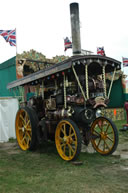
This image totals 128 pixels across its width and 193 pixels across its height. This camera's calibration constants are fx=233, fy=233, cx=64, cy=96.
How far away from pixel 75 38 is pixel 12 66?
3.49 m

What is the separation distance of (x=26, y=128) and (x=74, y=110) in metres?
1.99

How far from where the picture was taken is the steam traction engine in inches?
207

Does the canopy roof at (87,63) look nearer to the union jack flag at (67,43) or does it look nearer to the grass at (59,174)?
the grass at (59,174)

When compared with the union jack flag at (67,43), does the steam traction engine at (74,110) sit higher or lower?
lower

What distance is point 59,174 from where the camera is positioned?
14.4 feet

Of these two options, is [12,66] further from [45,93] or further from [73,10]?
[45,93]

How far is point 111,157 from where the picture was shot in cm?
561

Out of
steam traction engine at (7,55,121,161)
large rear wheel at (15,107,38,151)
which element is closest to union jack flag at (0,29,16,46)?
steam traction engine at (7,55,121,161)

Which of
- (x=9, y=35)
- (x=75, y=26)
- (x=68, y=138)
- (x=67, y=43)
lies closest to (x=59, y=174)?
(x=68, y=138)

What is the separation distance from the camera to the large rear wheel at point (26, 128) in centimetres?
641

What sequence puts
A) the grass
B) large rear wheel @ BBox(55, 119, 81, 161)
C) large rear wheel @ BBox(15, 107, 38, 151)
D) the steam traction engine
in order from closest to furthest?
1. the grass
2. large rear wheel @ BBox(55, 119, 81, 161)
3. the steam traction engine
4. large rear wheel @ BBox(15, 107, 38, 151)

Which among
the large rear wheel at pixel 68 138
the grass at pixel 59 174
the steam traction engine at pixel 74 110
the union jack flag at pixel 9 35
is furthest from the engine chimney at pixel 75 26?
the grass at pixel 59 174

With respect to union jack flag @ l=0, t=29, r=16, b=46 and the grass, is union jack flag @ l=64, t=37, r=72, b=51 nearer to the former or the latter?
union jack flag @ l=0, t=29, r=16, b=46

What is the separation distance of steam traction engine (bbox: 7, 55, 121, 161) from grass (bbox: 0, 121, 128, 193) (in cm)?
34
